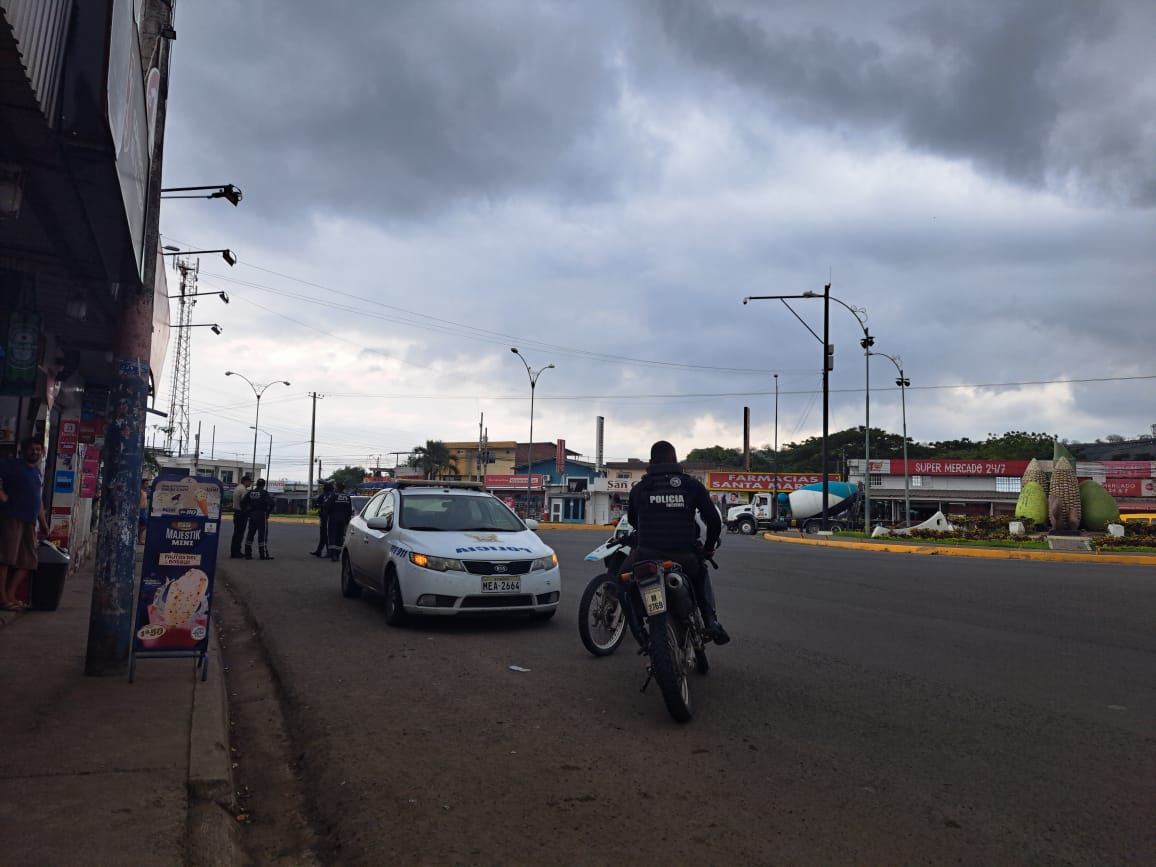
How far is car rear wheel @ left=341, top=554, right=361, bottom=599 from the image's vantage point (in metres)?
11.3

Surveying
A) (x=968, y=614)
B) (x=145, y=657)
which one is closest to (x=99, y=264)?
(x=145, y=657)

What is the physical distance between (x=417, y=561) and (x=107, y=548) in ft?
10.3

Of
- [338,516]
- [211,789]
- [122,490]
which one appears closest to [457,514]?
[122,490]

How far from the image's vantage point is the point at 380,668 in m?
7.11

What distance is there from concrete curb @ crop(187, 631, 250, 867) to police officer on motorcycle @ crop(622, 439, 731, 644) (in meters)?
2.79

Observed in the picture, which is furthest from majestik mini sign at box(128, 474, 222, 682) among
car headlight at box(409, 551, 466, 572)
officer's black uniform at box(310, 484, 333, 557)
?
officer's black uniform at box(310, 484, 333, 557)

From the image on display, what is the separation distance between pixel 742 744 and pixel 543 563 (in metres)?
4.36

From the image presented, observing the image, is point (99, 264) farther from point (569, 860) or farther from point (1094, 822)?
point (1094, 822)

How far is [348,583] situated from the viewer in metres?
11.5

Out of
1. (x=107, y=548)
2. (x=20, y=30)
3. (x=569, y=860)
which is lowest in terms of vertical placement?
(x=569, y=860)

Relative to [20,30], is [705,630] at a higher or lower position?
lower

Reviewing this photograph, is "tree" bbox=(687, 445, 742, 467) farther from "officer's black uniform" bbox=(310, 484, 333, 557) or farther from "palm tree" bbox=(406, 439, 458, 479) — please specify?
"officer's black uniform" bbox=(310, 484, 333, 557)

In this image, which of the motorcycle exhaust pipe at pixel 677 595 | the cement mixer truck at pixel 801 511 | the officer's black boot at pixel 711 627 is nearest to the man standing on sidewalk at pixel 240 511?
the officer's black boot at pixel 711 627

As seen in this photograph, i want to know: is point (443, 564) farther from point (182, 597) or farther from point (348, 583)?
point (348, 583)
